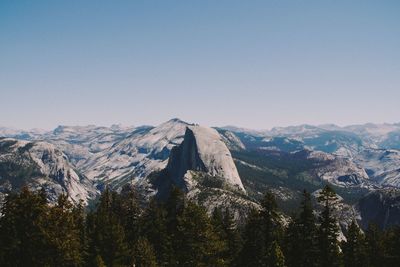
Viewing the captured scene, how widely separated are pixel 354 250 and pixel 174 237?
3361 centimetres

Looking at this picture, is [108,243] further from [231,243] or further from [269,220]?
[269,220]

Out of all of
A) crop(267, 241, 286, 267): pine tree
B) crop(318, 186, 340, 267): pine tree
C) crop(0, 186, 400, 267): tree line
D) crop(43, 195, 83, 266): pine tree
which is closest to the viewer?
crop(318, 186, 340, 267): pine tree

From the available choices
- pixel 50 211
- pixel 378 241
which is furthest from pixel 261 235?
pixel 50 211

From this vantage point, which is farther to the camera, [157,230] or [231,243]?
[157,230]

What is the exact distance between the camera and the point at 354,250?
261 ft

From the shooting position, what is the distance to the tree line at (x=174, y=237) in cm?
4984

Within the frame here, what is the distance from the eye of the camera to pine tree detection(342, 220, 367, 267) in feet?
257

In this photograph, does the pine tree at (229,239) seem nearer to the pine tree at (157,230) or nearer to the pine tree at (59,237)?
the pine tree at (157,230)

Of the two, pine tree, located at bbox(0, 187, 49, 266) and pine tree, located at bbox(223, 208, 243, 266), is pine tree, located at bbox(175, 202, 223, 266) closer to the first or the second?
pine tree, located at bbox(0, 187, 49, 266)

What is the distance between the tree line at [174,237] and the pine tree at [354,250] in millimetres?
176

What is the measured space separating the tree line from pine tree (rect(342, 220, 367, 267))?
0.18 metres

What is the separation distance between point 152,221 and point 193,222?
31.3 m

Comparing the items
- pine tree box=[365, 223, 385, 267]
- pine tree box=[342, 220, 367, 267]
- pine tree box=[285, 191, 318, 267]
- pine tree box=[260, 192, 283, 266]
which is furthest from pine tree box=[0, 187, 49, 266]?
pine tree box=[365, 223, 385, 267]

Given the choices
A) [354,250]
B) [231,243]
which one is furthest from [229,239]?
[354,250]
